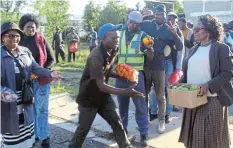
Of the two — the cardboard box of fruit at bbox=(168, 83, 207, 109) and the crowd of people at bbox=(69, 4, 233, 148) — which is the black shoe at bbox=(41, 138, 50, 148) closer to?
the crowd of people at bbox=(69, 4, 233, 148)

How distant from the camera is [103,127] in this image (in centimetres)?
585

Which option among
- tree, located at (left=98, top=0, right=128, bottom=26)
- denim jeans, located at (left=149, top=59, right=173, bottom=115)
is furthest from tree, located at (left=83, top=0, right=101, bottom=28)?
denim jeans, located at (left=149, top=59, right=173, bottom=115)

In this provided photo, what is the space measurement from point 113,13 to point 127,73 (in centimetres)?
2188

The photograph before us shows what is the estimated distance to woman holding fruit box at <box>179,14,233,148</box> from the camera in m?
3.63

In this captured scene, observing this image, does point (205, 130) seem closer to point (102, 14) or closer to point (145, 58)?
point (145, 58)

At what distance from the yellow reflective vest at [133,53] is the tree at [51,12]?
17576mm

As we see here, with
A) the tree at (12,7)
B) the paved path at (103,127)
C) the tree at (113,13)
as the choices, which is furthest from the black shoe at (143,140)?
the tree at (12,7)

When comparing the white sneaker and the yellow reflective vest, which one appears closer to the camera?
the yellow reflective vest

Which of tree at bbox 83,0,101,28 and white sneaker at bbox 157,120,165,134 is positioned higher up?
tree at bbox 83,0,101,28

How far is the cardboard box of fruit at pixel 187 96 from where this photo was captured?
11.5 feet

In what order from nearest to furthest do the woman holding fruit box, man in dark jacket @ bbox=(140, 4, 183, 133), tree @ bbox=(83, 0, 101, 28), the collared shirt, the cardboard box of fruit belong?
the cardboard box of fruit
the woman holding fruit box
the collared shirt
man in dark jacket @ bbox=(140, 4, 183, 133)
tree @ bbox=(83, 0, 101, 28)

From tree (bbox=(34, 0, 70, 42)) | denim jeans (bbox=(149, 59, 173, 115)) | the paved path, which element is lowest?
the paved path

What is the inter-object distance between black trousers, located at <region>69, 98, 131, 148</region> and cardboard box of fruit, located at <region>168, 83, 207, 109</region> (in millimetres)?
841

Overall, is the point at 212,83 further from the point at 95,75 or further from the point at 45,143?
the point at 45,143
